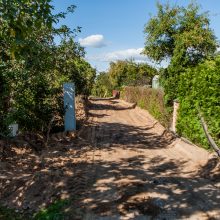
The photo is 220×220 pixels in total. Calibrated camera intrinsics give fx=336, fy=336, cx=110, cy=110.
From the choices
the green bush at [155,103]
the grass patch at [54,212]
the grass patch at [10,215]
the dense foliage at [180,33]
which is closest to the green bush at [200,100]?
the green bush at [155,103]

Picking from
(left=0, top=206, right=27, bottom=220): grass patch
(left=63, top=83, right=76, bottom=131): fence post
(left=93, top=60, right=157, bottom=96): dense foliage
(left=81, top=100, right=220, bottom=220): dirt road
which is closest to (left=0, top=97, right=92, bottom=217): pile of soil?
(left=0, top=206, right=27, bottom=220): grass patch

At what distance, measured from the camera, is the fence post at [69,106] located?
1579cm

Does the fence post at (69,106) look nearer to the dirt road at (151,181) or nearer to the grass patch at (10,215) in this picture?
the dirt road at (151,181)

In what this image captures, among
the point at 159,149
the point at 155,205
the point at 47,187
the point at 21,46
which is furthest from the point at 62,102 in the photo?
the point at 21,46

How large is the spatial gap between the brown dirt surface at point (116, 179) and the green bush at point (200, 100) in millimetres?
665

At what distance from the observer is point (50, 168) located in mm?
10406

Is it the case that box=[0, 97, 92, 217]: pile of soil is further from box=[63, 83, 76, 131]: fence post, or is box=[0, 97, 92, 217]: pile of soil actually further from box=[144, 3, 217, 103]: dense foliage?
box=[144, 3, 217, 103]: dense foliage

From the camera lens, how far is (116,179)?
941cm

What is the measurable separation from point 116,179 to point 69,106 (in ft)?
23.6

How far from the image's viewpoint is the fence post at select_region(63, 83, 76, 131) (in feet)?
51.8

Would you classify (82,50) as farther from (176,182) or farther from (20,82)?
(176,182)

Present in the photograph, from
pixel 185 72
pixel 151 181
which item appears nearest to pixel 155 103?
pixel 185 72

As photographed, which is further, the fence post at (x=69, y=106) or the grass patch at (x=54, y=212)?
the fence post at (x=69, y=106)

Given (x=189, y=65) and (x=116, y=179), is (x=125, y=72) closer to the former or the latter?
(x=189, y=65)
